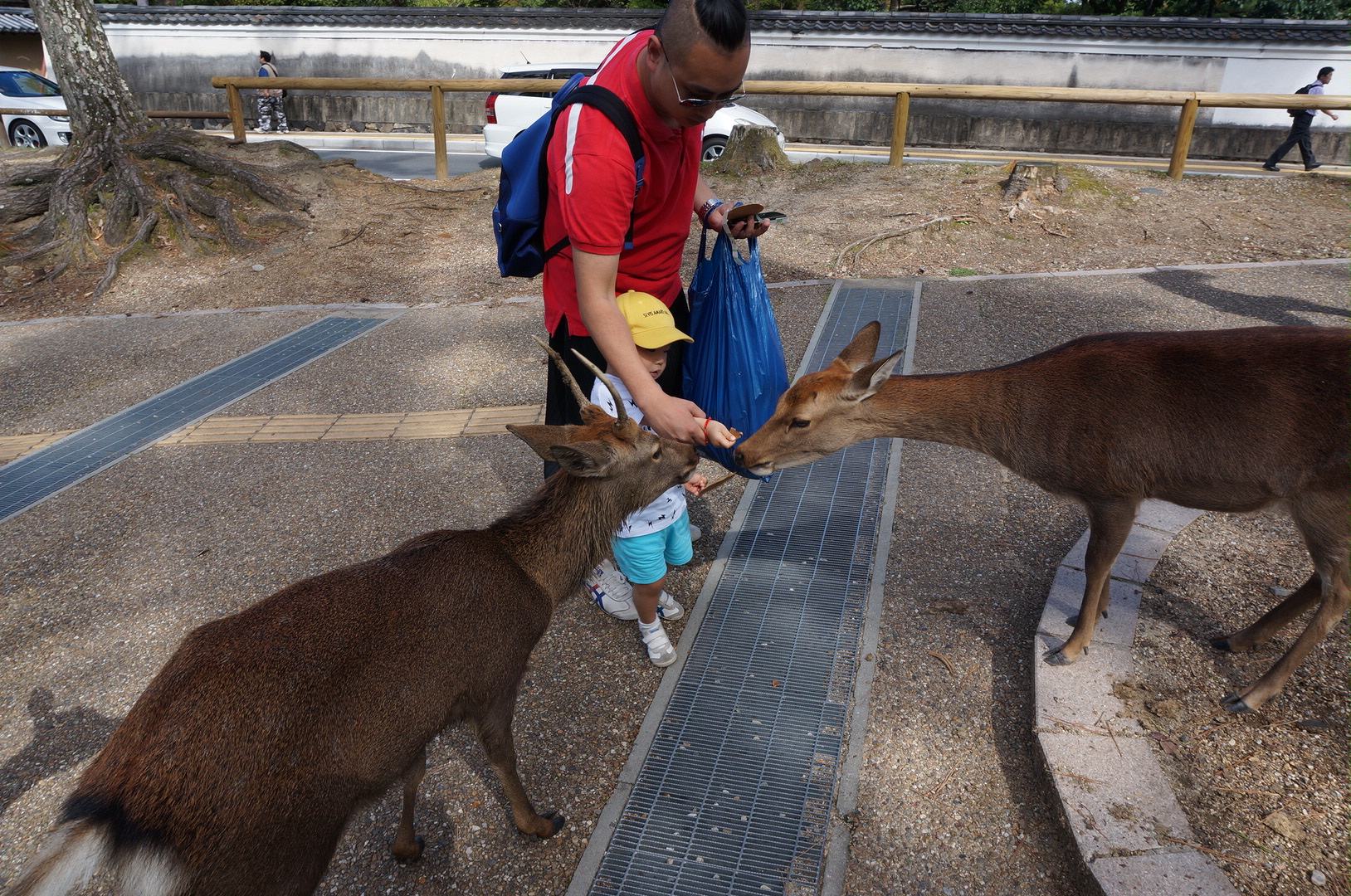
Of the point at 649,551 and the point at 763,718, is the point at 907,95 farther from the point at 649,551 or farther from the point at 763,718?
the point at 763,718

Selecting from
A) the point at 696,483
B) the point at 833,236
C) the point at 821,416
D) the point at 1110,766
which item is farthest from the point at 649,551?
the point at 833,236

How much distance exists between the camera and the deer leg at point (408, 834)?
262 centimetres

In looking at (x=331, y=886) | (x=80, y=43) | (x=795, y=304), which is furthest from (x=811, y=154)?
(x=331, y=886)

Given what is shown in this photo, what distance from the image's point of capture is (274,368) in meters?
6.69

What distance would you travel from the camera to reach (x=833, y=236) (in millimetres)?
9570

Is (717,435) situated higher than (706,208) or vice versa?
(706,208)

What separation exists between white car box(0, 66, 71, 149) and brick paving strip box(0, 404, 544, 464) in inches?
630

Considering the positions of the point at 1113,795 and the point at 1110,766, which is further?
the point at 1110,766

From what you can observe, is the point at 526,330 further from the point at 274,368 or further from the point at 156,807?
the point at 156,807

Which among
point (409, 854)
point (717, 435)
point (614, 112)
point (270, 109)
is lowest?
point (409, 854)

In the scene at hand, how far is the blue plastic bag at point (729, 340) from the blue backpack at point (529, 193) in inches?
22.2

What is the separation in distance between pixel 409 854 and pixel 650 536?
1347 millimetres

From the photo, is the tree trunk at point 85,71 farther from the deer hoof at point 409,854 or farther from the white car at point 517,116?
the deer hoof at point 409,854

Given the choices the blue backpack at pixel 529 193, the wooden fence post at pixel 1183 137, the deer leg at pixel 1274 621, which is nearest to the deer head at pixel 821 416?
the blue backpack at pixel 529 193
